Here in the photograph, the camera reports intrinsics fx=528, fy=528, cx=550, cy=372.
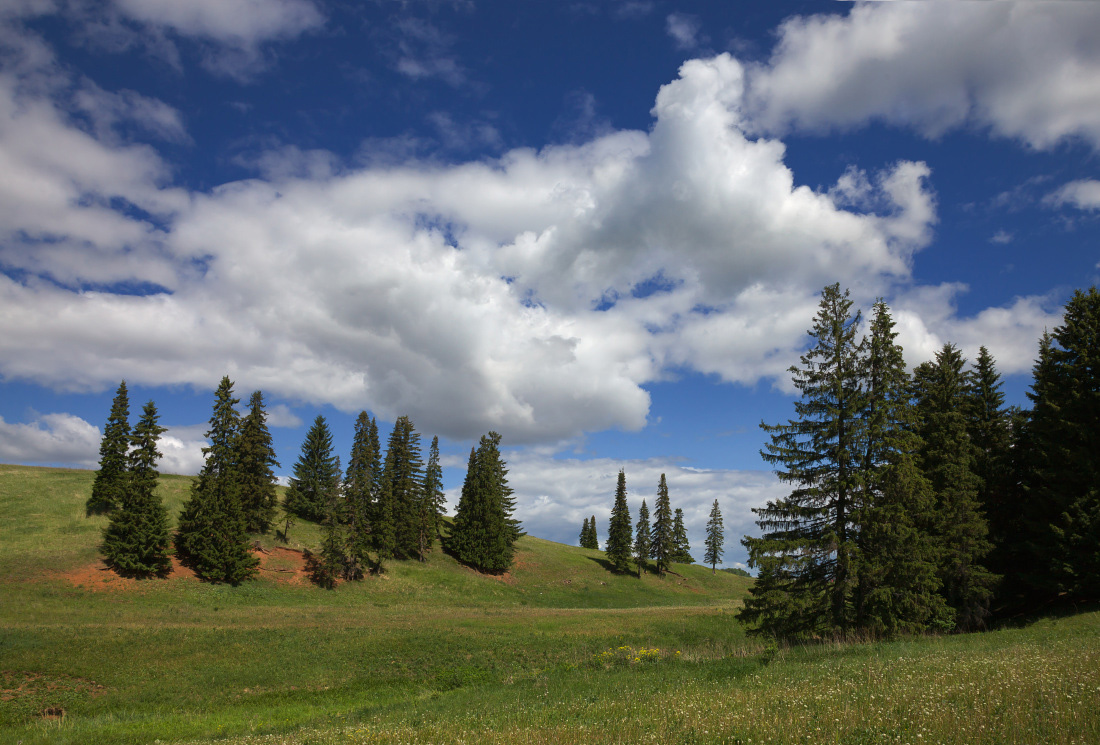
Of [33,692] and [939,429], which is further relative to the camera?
[939,429]

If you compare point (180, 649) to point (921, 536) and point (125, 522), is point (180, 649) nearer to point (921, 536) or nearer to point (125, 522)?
point (125, 522)

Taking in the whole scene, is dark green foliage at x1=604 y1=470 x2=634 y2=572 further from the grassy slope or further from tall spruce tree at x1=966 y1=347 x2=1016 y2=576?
tall spruce tree at x1=966 y1=347 x2=1016 y2=576

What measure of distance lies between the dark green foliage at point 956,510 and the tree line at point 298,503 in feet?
161

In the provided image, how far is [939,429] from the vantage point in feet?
93.7

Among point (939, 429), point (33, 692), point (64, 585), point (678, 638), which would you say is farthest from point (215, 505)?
point (939, 429)

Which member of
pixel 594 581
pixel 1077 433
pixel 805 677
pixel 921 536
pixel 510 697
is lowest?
pixel 594 581

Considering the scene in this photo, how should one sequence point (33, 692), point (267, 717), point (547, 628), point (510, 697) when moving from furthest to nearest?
point (547, 628)
point (33, 692)
point (267, 717)
point (510, 697)

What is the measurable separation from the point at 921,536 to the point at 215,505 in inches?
2059

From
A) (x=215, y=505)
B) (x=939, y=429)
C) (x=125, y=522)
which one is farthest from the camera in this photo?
(x=215, y=505)

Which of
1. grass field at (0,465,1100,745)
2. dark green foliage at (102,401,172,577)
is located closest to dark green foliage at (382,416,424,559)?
grass field at (0,465,1100,745)

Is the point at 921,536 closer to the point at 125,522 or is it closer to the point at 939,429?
the point at 939,429

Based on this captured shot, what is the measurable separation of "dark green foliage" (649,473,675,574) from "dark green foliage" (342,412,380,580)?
44.4 meters

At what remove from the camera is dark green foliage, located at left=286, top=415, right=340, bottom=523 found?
Answer: 67.4m

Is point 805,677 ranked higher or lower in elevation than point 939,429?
lower
